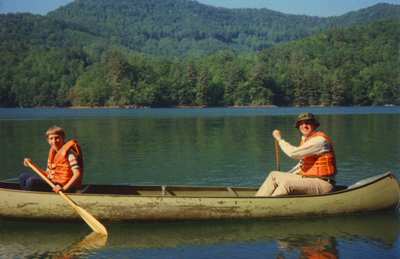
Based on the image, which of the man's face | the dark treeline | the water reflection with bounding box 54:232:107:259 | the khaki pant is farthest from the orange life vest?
the dark treeline

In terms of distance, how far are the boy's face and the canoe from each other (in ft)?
3.17

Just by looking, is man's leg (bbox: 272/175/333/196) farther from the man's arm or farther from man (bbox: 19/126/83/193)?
man (bbox: 19/126/83/193)

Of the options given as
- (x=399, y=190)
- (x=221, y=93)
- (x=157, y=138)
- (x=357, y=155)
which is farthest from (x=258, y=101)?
(x=399, y=190)

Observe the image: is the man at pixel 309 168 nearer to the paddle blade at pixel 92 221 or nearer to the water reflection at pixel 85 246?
the paddle blade at pixel 92 221

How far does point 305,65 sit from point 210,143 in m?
128

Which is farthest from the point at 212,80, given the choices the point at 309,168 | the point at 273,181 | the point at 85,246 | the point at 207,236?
the point at 85,246

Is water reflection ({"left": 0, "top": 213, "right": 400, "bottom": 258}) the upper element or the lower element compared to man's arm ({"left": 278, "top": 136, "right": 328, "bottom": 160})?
lower

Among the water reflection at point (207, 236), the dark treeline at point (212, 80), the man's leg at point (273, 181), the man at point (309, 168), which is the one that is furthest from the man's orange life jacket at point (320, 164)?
the dark treeline at point (212, 80)

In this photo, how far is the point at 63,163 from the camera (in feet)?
39.7

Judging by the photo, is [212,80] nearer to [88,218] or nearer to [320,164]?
[320,164]

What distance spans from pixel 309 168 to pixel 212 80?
5232 inches

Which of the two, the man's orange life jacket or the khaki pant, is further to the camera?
the khaki pant

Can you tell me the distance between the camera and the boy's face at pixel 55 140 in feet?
39.2

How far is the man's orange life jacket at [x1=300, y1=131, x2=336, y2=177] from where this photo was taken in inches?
484
